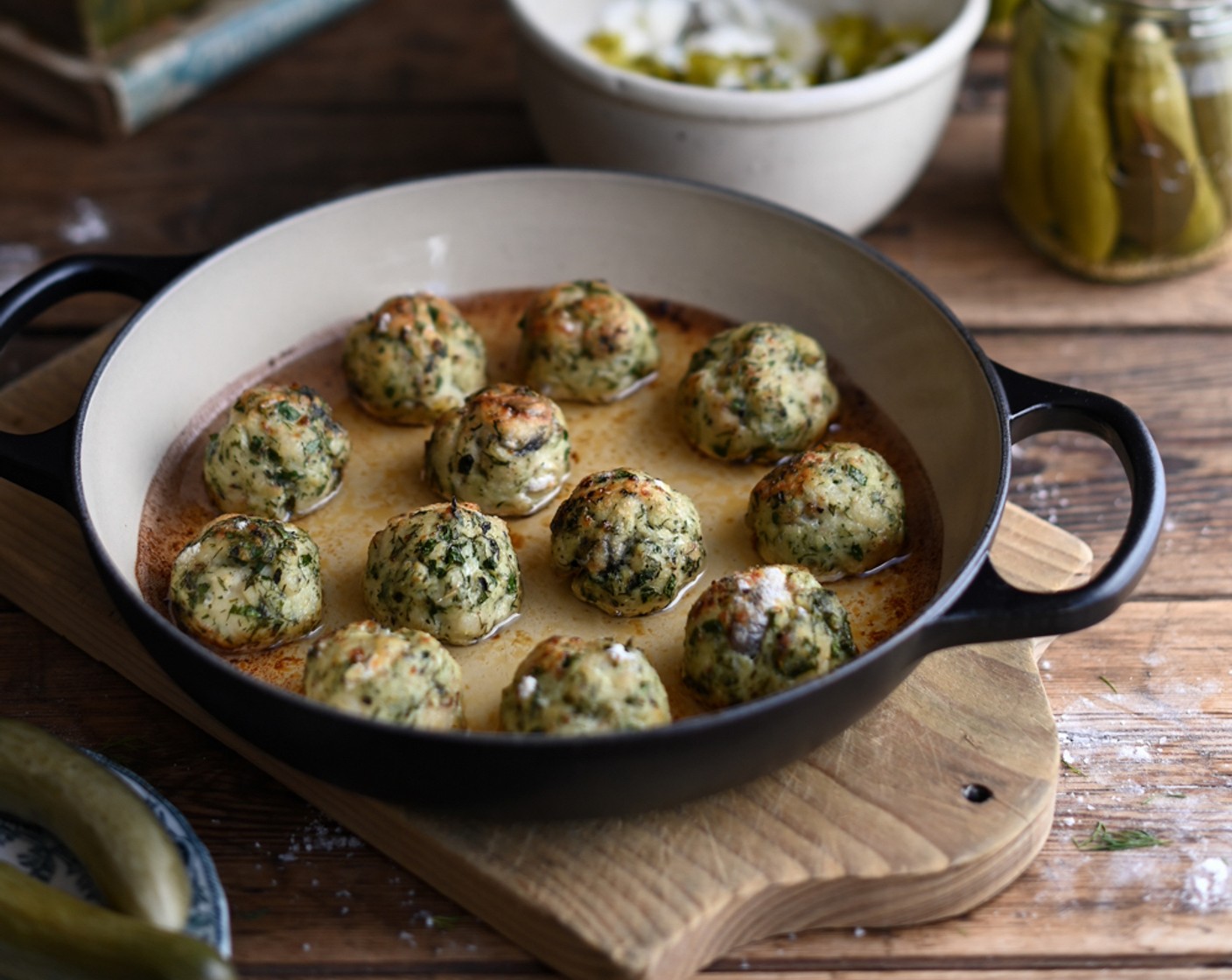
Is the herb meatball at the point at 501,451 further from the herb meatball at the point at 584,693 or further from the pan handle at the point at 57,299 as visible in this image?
the pan handle at the point at 57,299

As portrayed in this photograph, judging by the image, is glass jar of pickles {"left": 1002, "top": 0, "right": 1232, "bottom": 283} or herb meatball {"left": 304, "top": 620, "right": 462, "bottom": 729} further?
glass jar of pickles {"left": 1002, "top": 0, "right": 1232, "bottom": 283}

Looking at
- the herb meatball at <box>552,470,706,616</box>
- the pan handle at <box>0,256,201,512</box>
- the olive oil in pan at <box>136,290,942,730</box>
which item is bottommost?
the olive oil in pan at <box>136,290,942,730</box>

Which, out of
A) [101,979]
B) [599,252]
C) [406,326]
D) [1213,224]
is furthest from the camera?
[1213,224]

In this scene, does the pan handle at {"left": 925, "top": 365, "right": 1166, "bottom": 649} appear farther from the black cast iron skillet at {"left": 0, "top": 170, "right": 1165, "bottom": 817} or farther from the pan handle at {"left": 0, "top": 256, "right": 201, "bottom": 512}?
the pan handle at {"left": 0, "top": 256, "right": 201, "bottom": 512}

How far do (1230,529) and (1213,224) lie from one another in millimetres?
871

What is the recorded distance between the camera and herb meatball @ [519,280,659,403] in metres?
2.36

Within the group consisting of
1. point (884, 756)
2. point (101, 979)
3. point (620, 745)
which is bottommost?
point (884, 756)

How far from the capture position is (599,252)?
263 cm

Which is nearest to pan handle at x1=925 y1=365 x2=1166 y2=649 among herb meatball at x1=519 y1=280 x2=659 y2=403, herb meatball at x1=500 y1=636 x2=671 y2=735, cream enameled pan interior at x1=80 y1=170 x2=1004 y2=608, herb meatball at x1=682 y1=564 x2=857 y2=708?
herb meatball at x1=682 y1=564 x2=857 y2=708

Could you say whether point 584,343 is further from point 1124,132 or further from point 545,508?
point 1124,132

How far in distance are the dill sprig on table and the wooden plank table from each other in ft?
0.05

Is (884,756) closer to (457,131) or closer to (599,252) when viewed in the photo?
(599,252)

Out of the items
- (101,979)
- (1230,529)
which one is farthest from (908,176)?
(101,979)

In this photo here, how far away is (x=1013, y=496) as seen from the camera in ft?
8.34
